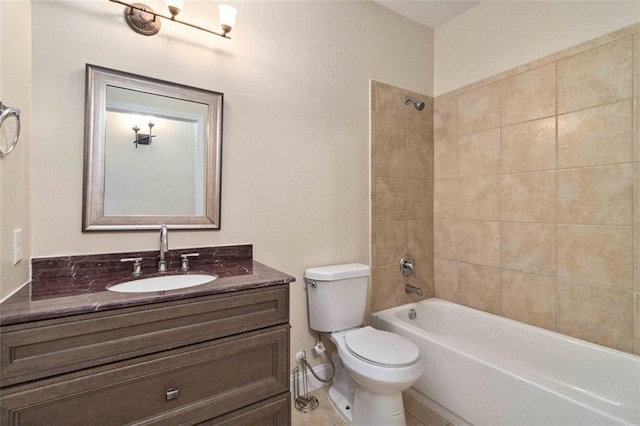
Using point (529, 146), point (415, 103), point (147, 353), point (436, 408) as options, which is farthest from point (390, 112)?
point (147, 353)

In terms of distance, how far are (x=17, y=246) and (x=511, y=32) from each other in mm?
2901

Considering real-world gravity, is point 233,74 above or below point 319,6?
below

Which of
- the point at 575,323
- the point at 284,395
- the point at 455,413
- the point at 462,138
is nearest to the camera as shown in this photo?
the point at 284,395

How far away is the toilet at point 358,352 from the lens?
4.57 ft

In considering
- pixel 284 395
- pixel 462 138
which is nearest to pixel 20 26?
pixel 284 395

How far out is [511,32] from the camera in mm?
1997

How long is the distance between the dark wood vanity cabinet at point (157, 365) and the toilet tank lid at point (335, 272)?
0.54 metres

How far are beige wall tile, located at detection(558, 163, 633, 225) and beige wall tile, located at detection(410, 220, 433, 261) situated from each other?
0.88 meters

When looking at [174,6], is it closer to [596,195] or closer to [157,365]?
[157,365]

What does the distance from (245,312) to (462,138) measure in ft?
6.71

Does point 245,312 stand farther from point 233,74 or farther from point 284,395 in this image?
point 233,74

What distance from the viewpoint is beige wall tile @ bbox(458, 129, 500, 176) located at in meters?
2.07

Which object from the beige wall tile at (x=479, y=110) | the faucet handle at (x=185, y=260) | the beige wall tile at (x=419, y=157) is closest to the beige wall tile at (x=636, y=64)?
the beige wall tile at (x=479, y=110)

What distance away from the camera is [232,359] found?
113 cm
